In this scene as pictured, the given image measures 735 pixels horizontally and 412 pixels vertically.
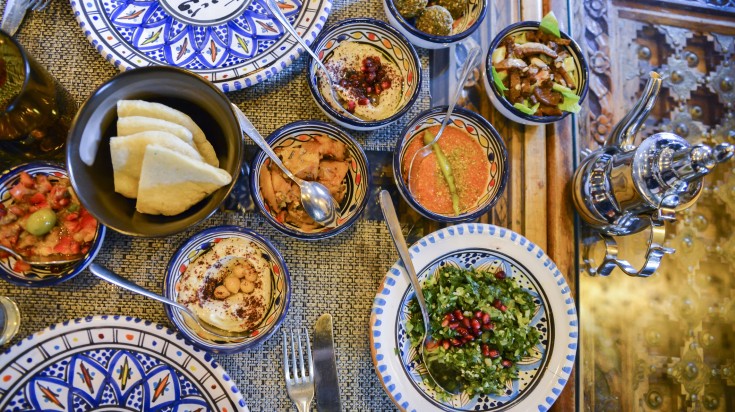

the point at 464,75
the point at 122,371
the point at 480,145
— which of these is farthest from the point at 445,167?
the point at 122,371

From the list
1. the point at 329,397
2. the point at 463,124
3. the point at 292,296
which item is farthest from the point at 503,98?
the point at 329,397

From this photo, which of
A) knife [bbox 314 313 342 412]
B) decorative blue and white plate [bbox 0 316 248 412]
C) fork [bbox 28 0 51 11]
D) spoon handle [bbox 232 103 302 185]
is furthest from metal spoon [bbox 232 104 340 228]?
fork [bbox 28 0 51 11]

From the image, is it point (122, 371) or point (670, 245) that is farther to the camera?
point (670, 245)

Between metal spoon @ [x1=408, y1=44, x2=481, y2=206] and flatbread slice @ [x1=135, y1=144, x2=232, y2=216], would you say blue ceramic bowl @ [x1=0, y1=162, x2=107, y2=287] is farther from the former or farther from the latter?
metal spoon @ [x1=408, y1=44, x2=481, y2=206]

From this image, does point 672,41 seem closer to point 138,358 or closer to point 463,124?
point 463,124

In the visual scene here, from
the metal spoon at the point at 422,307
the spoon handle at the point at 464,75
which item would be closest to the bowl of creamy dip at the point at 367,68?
the spoon handle at the point at 464,75

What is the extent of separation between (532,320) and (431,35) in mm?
1139

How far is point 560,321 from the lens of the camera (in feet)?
5.72

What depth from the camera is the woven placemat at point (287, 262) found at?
1.70m

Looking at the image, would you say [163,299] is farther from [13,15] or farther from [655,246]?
[655,246]

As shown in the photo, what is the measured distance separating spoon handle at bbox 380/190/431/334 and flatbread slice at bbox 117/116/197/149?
70 centimetres

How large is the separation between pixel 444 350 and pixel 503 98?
98cm

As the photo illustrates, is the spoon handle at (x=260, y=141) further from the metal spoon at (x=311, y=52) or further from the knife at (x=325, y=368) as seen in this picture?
the knife at (x=325, y=368)

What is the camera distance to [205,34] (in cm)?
180
